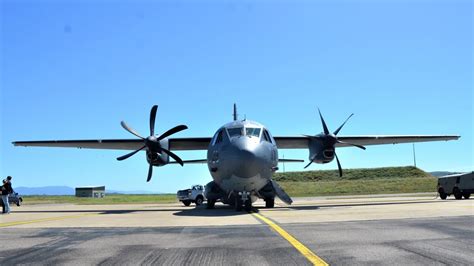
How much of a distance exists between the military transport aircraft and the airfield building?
69.2 m

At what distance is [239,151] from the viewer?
16.0 meters

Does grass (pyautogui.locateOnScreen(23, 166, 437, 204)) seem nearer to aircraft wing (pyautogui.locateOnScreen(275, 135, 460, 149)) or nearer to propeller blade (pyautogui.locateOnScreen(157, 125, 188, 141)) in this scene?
aircraft wing (pyautogui.locateOnScreen(275, 135, 460, 149))

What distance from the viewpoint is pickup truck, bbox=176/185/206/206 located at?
114 feet

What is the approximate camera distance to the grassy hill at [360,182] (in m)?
59.2

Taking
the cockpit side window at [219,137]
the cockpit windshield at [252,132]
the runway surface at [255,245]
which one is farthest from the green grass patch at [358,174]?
the runway surface at [255,245]

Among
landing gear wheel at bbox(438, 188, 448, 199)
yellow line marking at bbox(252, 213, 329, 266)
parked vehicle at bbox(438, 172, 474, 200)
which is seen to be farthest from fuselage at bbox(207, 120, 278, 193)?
landing gear wheel at bbox(438, 188, 448, 199)

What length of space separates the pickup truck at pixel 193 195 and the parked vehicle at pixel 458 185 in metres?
19.4

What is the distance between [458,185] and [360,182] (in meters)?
38.7

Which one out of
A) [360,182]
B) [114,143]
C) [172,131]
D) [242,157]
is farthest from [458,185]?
[360,182]

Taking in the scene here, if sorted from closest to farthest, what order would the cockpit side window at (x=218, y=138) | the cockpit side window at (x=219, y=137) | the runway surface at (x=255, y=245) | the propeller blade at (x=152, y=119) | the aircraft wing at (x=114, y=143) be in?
the runway surface at (x=255, y=245), the cockpit side window at (x=219, y=137), the cockpit side window at (x=218, y=138), the propeller blade at (x=152, y=119), the aircraft wing at (x=114, y=143)

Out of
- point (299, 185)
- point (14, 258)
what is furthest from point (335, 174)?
point (14, 258)

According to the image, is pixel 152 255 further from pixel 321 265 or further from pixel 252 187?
pixel 252 187

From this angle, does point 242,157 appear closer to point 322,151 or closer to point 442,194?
point 322,151

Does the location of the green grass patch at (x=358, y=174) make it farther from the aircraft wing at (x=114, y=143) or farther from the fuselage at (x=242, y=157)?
the fuselage at (x=242, y=157)
